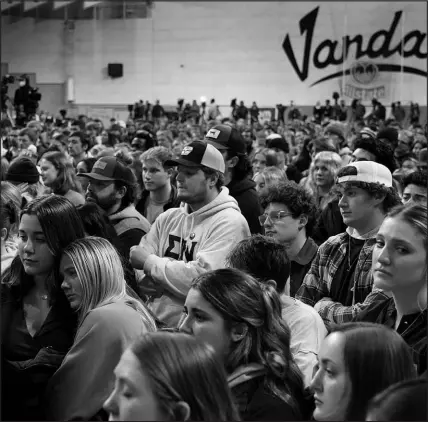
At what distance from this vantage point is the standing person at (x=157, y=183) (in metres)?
5.58

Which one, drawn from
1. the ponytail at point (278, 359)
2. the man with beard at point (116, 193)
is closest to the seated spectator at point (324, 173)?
the man with beard at point (116, 193)

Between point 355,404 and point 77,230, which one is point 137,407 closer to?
point 355,404

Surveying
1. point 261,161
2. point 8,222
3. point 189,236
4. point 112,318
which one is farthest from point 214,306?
point 261,161

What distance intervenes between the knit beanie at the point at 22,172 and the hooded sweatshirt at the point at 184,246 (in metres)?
1.83

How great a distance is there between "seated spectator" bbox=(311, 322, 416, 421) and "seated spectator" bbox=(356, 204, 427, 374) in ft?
1.61

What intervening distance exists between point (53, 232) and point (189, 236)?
0.97 meters

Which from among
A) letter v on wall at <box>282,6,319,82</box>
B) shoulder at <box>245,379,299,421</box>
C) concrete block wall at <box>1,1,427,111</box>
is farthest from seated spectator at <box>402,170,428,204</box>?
letter v on wall at <box>282,6,319,82</box>

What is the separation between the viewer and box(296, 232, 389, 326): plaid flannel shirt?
309cm

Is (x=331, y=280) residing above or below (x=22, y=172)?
below

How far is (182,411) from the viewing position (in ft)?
5.42

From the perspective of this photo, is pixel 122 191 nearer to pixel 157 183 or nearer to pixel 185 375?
pixel 157 183

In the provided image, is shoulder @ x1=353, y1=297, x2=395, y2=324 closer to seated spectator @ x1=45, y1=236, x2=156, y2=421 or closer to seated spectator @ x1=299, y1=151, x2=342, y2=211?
seated spectator @ x1=45, y1=236, x2=156, y2=421

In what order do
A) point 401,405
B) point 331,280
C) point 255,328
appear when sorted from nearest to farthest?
1. point 401,405
2. point 255,328
3. point 331,280

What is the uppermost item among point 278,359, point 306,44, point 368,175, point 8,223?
point 306,44
